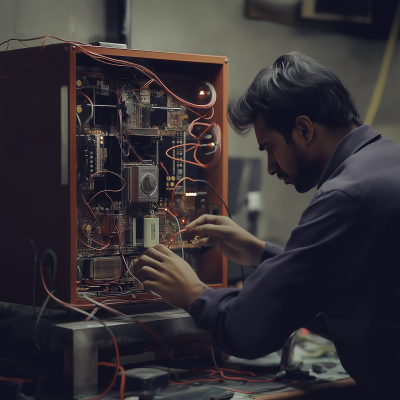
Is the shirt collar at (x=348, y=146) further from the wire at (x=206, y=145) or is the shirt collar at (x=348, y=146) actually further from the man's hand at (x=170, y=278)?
the wire at (x=206, y=145)

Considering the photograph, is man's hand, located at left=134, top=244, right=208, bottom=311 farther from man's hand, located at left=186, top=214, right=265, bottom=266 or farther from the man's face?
the man's face

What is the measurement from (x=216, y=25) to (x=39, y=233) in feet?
4.00

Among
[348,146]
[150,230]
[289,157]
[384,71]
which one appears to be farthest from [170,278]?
[384,71]

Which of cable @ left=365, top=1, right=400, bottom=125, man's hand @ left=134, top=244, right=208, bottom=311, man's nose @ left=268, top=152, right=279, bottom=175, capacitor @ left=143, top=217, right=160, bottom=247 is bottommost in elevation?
man's hand @ left=134, top=244, right=208, bottom=311

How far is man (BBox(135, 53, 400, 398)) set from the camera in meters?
1.18

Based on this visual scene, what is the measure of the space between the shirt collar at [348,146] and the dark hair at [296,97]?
6 centimetres

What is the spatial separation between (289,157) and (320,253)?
337mm

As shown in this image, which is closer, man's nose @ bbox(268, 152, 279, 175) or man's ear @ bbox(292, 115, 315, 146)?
man's ear @ bbox(292, 115, 315, 146)

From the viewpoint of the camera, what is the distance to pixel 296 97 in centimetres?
139

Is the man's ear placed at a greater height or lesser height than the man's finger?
greater

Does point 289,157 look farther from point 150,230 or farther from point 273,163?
point 150,230

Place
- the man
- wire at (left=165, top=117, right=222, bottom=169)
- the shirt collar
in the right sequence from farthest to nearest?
wire at (left=165, top=117, right=222, bottom=169)
the shirt collar
the man

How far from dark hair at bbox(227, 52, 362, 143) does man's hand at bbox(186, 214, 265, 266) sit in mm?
375

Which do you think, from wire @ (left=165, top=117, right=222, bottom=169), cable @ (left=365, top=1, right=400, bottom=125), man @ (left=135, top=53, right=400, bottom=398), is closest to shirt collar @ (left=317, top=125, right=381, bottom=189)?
man @ (left=135, top=53, right=400, bottom=398)
